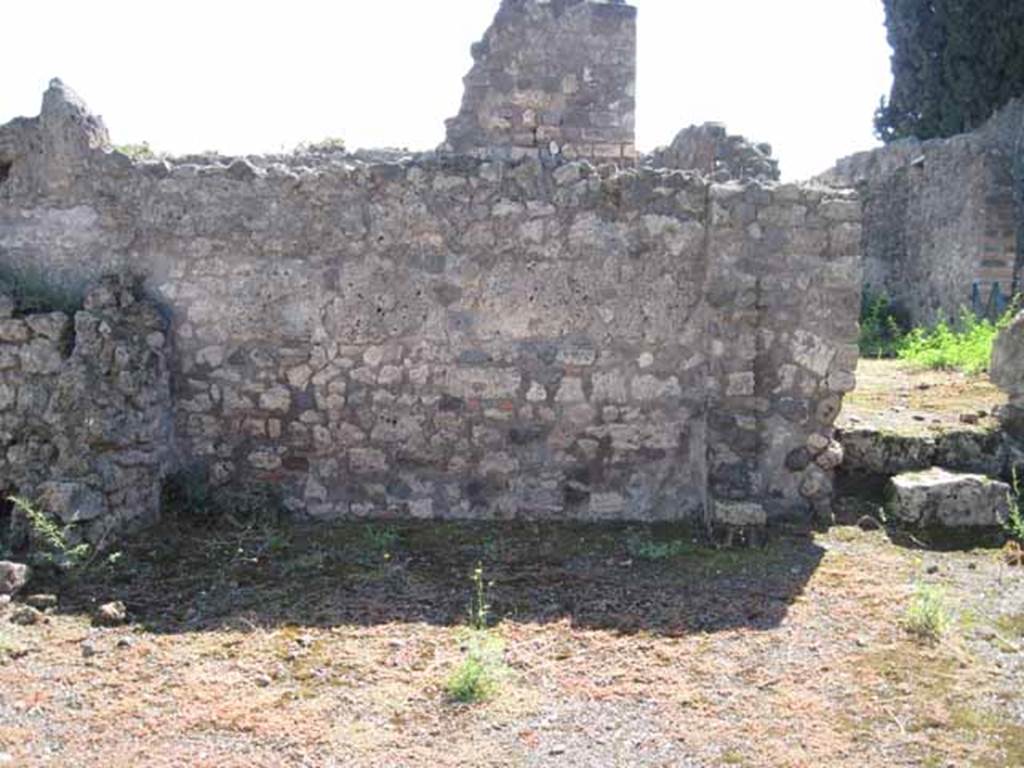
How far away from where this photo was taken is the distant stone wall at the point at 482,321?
619 centimetres

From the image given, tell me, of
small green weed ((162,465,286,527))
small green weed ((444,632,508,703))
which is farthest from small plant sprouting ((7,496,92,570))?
small green weed ((444,632,508,703))

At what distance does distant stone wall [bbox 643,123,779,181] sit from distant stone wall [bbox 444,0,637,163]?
0.68 m

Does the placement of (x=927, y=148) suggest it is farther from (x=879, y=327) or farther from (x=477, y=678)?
(x=477, y=678)

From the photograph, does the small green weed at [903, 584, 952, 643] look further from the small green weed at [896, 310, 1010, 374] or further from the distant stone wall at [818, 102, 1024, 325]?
the distant stone wall at [818, 102, 1024, 325]

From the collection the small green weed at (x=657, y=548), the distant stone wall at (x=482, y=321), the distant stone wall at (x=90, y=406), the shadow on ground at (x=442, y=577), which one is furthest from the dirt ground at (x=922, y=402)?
the distant stone wall at (x=90, y=406)

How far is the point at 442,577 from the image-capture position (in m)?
5.43

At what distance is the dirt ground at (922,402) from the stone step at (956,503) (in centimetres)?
61

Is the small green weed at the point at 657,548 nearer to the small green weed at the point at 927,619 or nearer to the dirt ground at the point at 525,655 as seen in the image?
the dirt ground at the point at 525,655

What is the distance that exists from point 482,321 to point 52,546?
2.80 m

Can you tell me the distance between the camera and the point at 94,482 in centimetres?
571

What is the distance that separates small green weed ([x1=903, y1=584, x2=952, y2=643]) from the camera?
15.4ft

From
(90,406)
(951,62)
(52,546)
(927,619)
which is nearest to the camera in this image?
(927,619)

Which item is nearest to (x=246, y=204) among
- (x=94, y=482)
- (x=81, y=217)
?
(x=81, y=217)

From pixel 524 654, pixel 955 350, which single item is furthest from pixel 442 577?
pixel 955 350
